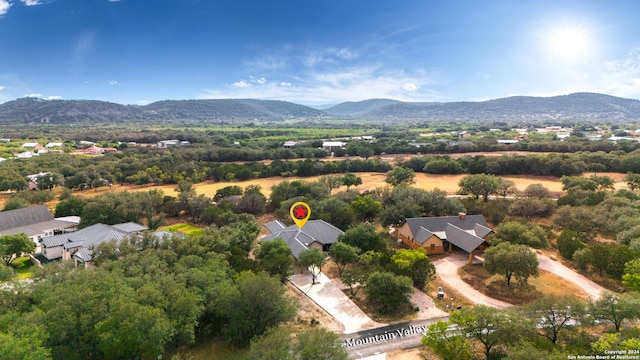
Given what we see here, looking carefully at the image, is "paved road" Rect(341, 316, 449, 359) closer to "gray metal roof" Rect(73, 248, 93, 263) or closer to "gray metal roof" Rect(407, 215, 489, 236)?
"gray metal roof" Rect(407, 215, 489, 236)

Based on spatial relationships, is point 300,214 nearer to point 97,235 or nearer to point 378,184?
point 97,235

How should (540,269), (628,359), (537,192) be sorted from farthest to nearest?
(537,192)
(540,269)
(628,359)

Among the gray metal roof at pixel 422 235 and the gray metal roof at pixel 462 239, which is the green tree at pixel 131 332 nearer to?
the gray metal roof at pixel 422 235

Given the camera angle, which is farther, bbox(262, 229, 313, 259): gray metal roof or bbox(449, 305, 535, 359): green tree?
bbox(262, 229, 313, 259): gray metal roof

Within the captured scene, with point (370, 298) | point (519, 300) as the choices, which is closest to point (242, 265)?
point (370, 298)

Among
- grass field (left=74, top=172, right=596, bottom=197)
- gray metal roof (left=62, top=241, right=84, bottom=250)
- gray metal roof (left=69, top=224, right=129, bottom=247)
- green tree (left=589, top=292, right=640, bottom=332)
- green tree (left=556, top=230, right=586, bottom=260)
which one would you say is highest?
green tree (left=589, top=292, right=640, bottom=332)

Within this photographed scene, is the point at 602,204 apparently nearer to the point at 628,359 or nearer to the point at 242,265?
the point at 628,359

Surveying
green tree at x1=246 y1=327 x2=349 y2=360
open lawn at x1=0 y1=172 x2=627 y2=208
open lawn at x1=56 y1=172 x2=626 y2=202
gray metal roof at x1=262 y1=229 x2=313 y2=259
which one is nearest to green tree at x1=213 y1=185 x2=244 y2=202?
open lawn at x1=0 y1=172 x2=627 y2=208
